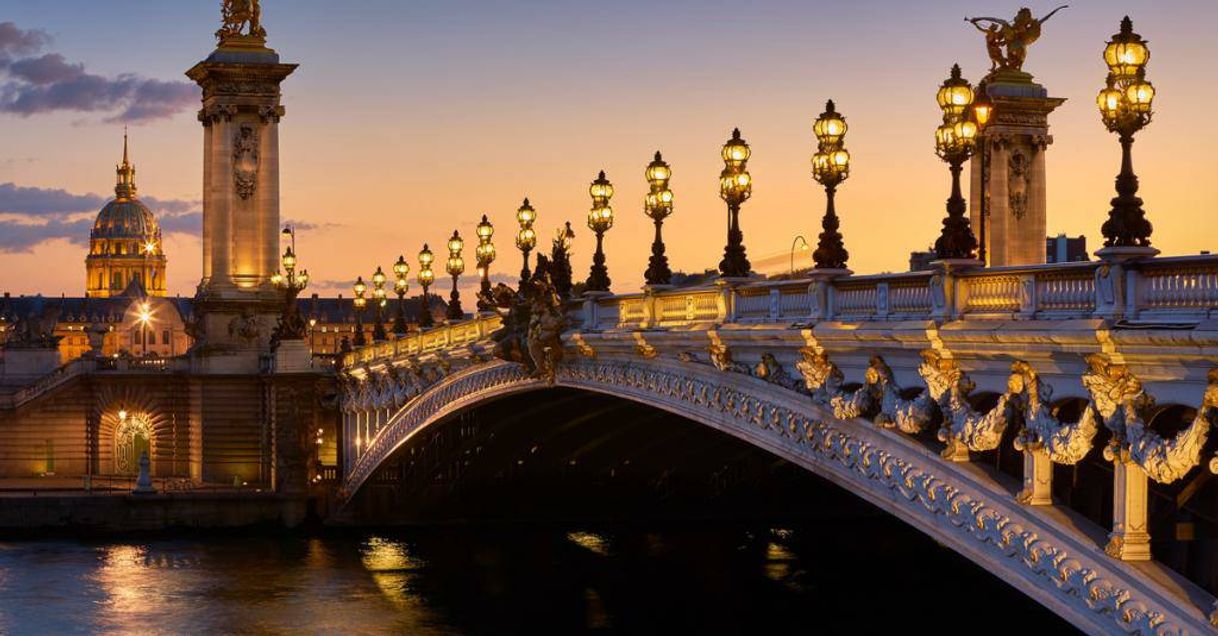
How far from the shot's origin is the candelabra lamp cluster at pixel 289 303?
86.2 meters

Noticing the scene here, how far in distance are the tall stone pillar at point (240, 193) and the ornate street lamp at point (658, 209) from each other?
49948mm

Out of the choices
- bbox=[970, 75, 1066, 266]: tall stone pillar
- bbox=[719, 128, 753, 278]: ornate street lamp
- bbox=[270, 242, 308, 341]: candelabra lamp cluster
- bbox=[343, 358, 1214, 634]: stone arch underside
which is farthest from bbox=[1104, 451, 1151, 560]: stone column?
bbox=[270, 242, 308, 341]: candelabra lamp cluster

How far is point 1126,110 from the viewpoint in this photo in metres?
22.4


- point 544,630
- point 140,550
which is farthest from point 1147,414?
point 140,550

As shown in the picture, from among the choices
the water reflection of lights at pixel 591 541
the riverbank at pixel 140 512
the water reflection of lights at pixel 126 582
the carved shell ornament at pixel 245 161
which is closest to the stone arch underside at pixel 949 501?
the water reflection of lights at pixel 126 582

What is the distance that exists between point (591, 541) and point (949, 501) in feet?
149

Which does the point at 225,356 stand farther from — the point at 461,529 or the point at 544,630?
the point at 544,630

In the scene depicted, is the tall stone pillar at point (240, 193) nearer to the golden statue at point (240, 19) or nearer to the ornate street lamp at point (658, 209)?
the golden statue at point (240, 19)

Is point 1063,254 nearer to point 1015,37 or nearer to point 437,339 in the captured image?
point 1015,37

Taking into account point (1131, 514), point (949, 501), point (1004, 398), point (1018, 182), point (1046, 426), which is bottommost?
point (949, 501)

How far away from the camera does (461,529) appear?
7612cm

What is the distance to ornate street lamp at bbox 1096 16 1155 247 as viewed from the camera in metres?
22.0

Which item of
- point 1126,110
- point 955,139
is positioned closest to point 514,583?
point 955,139

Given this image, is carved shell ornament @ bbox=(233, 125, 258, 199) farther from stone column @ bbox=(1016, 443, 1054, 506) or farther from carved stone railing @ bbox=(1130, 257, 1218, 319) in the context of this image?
carved stone railing @ bbox=(1130, 257, 1218, 319)
